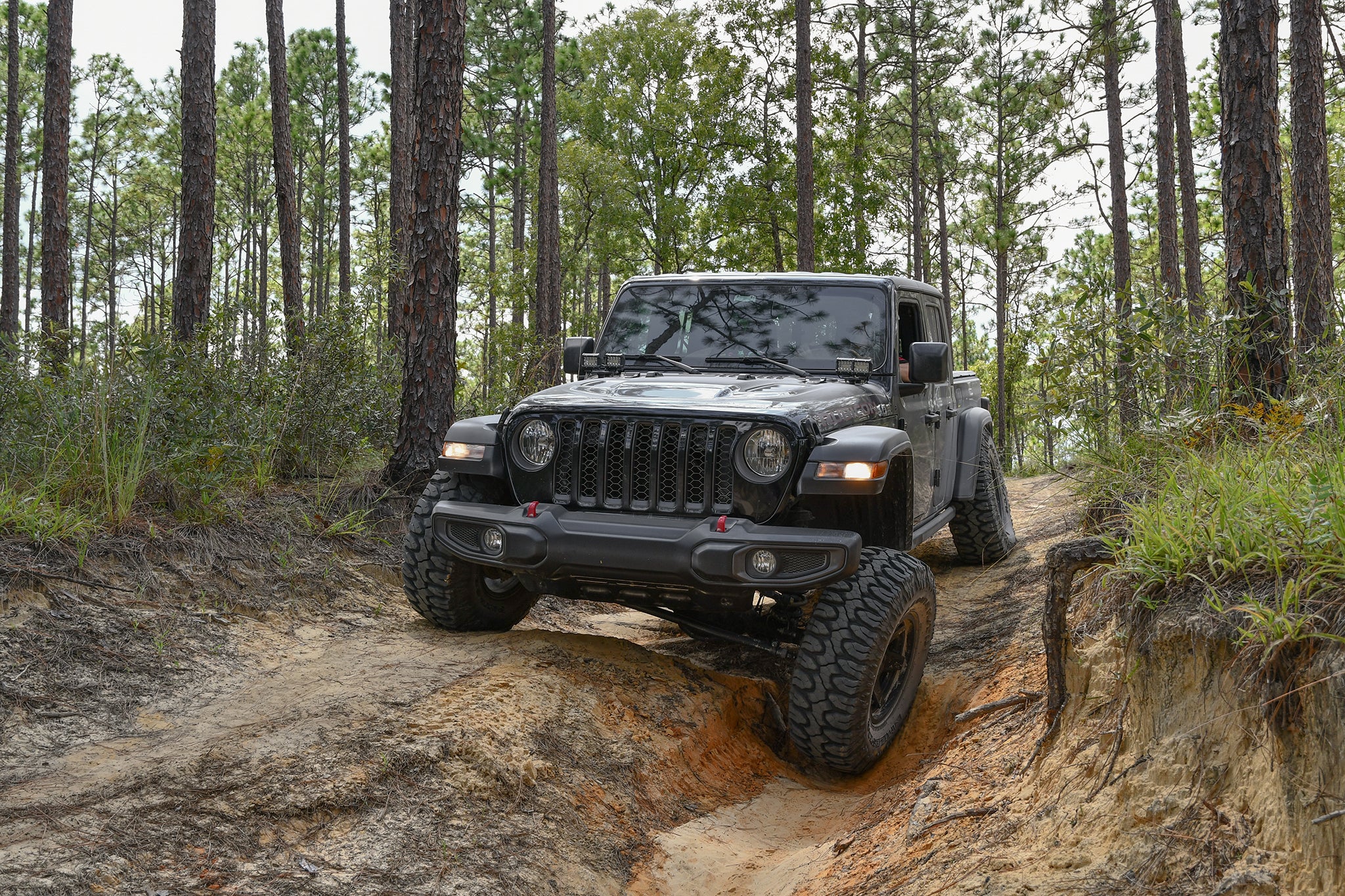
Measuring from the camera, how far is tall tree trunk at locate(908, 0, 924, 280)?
27094 millimetres

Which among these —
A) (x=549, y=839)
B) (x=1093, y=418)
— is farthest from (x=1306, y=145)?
(x=549, y=839)

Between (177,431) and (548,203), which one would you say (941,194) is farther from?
(177,431)

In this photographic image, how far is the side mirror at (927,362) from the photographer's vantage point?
5190mm

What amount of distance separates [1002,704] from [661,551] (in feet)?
5.17

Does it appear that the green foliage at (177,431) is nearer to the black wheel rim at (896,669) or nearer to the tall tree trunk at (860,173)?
the black wheel rim at (896,669)

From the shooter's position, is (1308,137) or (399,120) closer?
(1308,137)

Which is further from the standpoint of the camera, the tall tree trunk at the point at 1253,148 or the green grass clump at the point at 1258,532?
the tall tree trunk at the point at 1253,148

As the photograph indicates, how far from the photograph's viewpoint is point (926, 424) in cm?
618

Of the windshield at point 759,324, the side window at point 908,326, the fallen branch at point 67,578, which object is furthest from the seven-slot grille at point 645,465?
the fallen branch at point 67,578

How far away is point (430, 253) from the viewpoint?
24.9ft

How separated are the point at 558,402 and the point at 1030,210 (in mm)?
28819

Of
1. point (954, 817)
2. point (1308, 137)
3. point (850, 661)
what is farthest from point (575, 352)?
point (1308, 137)

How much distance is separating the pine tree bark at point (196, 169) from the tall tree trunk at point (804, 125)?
1032 centimetres

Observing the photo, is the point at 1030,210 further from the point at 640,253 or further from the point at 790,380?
the point at 790,380
